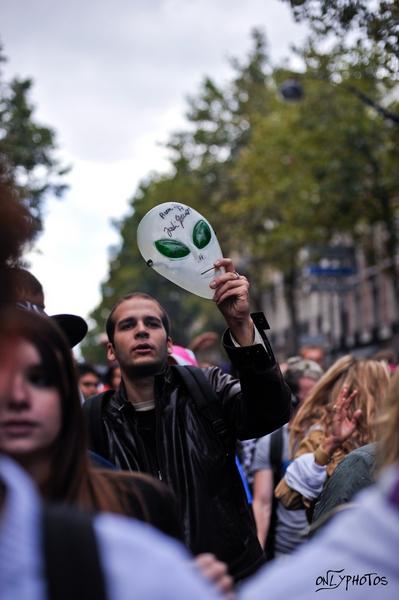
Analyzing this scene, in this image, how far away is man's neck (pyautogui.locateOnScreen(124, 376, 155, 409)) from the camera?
13.7ft

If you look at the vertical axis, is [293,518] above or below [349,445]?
below

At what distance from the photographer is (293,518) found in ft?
21.8

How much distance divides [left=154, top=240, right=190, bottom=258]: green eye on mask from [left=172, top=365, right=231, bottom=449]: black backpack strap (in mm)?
457

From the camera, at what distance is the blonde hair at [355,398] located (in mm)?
5172

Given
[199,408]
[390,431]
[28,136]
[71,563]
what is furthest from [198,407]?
[28,136]

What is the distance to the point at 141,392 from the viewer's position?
4203 millimetres

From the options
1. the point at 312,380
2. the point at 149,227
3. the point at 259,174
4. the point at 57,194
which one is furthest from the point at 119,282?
the point at 149,227

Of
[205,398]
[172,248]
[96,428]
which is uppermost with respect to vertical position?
[172,248]

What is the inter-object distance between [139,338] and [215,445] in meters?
0.64

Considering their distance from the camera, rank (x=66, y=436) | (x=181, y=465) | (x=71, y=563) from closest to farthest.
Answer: (x=71, y=563), (x=66, y=436), (x=181, y=465)

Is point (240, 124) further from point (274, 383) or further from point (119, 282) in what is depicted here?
point (274, 383)

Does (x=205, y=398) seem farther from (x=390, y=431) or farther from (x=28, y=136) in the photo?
(x=28, y=136)

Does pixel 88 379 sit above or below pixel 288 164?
below

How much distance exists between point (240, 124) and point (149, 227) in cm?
3669
